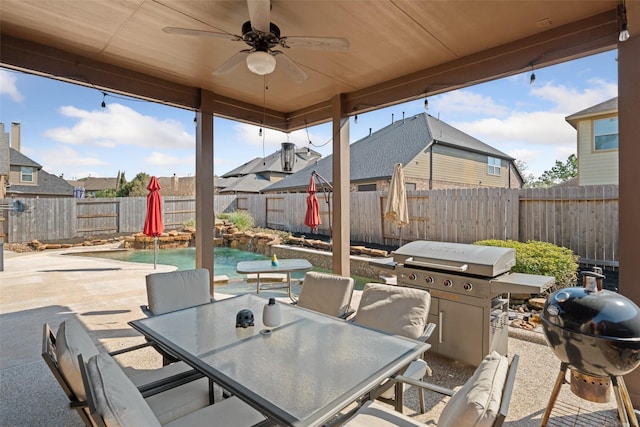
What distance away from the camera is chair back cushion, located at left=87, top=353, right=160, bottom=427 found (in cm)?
103

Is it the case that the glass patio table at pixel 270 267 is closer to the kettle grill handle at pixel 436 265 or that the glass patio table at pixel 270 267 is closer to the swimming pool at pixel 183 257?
the kettle grill handle at pixel 436 265

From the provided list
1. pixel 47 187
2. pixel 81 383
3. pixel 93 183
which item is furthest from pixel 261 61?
pixel 93 183

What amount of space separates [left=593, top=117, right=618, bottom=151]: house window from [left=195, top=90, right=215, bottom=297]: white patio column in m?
10.6

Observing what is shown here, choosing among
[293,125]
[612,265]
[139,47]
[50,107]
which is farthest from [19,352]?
[50,107]

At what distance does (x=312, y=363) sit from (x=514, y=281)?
80.1 inches

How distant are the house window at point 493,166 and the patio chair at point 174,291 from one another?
1550 cm

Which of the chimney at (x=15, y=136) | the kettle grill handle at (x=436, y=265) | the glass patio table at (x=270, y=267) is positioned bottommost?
the glass patio table at (x=270, y=267)

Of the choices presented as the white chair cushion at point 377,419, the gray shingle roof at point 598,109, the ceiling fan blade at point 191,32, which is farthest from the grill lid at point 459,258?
the gray shingle roof at point 598,109

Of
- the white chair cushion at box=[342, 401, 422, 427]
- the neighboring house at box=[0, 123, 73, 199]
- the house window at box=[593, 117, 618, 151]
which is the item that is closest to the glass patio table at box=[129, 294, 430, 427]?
the white chair cushion at box=[342, 401, 422, 427]

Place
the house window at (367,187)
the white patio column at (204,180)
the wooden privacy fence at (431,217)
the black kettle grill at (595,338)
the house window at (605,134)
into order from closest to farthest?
the black kettle grill at (595,338)
the white patio column at (204,180)
the wooden privacy fence at (431,217)
the house window at (605,134)
the house window at (367,187)

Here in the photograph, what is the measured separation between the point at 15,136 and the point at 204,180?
22445 mm

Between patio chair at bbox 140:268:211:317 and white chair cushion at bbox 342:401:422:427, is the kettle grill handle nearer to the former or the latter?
white chair cushion at bbox 342:401:422:427

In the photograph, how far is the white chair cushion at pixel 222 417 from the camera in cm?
160

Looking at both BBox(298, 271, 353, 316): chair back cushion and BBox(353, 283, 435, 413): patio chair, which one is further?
BBox(298, 271, 353, 316): chair back cushion
